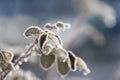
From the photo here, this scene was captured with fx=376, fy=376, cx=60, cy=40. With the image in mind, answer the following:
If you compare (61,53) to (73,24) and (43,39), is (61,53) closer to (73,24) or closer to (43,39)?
(43,39)

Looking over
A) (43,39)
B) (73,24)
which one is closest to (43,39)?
(43,39)

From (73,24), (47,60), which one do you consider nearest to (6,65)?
(47,60)

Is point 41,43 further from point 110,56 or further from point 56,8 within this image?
point 56,8

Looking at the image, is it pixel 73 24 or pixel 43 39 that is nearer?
pixel 43 39

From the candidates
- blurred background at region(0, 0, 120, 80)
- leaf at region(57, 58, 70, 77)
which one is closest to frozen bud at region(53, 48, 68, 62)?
leaf at region(57, 58, 70, 77)

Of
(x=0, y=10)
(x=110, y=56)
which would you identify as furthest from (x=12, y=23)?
(x=110, y=56)

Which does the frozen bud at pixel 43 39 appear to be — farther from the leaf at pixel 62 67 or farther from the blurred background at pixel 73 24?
the blurred background at pixel 73 24

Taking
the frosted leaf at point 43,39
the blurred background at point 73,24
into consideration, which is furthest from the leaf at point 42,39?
the blurred background at point 73,24

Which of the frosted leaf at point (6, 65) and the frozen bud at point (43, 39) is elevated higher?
the frozen bud at point (43, 39)

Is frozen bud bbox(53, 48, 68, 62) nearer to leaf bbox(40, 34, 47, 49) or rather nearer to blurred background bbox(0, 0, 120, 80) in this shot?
leaf bbox(40, 34, 47, 49)

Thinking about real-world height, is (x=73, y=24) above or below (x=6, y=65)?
above
